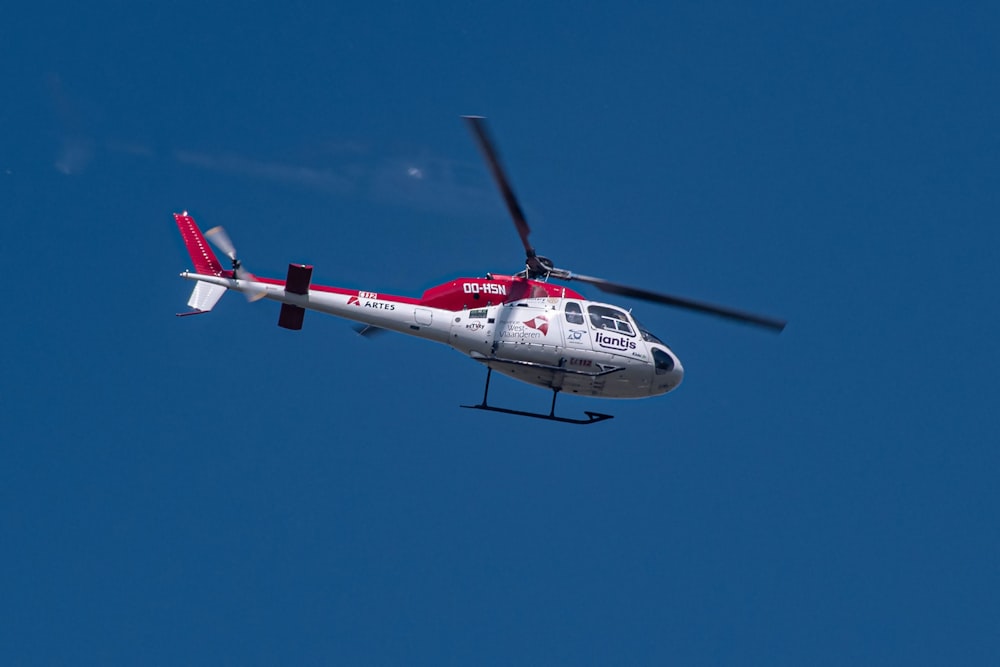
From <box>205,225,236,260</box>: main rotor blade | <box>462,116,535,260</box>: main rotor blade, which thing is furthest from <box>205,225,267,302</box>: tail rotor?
<box>462,116,535,260</box>: main rotor blade

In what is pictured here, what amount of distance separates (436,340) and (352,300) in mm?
1574

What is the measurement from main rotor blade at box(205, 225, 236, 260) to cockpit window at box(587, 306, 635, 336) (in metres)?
6.04

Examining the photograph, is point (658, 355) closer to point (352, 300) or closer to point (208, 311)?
point (352, 300)

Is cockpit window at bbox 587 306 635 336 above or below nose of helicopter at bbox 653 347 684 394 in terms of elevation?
above

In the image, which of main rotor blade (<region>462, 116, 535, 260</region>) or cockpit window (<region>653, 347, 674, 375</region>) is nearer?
main rotor blade (<region>462, 116, 535, 260</region>)

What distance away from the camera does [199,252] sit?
19.3 m

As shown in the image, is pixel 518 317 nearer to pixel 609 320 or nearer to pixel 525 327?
pixel 525 327

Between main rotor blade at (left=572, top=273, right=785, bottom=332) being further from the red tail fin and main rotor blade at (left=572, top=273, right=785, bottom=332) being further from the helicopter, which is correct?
the red tail fin

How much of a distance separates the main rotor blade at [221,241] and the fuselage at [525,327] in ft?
1.25

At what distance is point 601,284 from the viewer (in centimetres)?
1947

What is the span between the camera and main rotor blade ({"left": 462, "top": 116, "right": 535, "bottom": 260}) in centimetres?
1591

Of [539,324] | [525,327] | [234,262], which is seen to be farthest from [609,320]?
[234,262]

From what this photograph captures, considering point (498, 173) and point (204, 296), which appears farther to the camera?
point (204, 296)

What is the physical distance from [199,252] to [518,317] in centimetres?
545
